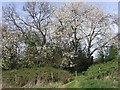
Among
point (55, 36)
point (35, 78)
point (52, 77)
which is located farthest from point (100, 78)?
point (55, 36)

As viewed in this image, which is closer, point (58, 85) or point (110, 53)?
point (58, 85)

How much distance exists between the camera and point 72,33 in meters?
10.6

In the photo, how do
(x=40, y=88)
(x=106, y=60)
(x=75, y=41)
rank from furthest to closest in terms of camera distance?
(x=75, y=41) → (x=106, y=60) → (x=40, y=88)

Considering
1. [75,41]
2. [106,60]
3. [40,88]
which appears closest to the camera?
[40,88]

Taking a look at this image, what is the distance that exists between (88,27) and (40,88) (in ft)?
11.8

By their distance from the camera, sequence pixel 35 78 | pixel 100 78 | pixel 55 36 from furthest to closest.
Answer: pixel 55 36
pixel 35 78
pixel 100 78

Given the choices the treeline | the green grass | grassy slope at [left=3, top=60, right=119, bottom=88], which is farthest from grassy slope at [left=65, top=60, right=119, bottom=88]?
the treeline

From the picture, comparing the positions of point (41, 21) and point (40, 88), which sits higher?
point (41, 21)

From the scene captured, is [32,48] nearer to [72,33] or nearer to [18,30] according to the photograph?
[18,30]

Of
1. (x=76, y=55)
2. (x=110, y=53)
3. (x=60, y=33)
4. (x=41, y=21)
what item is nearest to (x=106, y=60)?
(x=110, y=53)

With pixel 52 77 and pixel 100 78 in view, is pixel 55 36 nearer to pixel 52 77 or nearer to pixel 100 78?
pixel 52 77

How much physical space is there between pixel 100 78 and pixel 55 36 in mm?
2842

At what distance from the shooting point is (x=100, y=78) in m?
8.05

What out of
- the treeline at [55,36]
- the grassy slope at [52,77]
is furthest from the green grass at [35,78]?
the treeline at [55,36]
